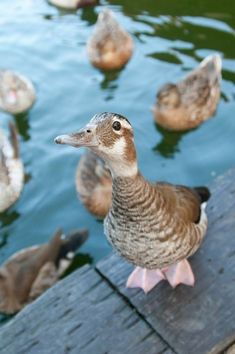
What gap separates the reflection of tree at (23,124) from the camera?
6.97m

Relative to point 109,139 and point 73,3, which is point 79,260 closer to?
point 109,139

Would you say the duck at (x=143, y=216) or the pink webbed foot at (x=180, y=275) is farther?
the pink webbed foot at (x=180, y=275)

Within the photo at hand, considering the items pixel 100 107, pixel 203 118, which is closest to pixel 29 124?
pixel 100 107

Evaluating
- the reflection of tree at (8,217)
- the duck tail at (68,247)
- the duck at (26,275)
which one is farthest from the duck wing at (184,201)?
the reflection of tree at (8,217)

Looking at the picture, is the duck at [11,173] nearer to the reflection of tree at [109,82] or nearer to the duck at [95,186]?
the duck at [95,186]

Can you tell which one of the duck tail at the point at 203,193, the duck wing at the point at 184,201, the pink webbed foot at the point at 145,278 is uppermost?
the duck wing at the point at 184,201

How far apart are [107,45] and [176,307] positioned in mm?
5944

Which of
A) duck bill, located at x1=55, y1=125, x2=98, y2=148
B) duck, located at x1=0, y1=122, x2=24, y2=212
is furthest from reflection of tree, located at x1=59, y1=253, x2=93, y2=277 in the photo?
duck bill, located at x1=55, y1=125, x2=98, y2=148

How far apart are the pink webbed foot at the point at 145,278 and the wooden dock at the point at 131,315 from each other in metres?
0.03

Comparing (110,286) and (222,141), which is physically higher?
(110,286)

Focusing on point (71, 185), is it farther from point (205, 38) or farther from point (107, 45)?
point (205, 38)

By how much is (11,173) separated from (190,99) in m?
2.43

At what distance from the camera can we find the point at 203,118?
659cm

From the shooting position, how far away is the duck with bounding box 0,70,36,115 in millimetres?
7270
